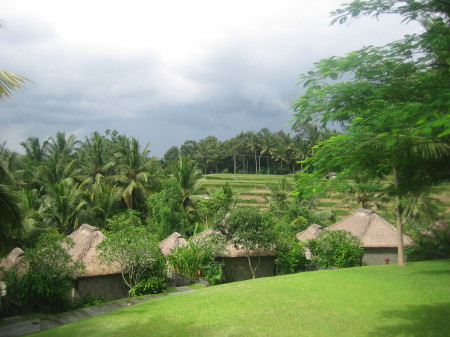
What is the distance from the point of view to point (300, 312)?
7125mm

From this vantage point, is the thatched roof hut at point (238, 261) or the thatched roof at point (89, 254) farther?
the thatched roof hut at point (238, 261)

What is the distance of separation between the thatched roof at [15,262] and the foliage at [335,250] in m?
10.8

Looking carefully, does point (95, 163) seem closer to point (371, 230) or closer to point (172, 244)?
point (172, 244)

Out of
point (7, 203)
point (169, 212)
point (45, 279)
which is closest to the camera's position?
point (7, 203)

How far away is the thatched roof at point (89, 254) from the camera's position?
12.4 meters

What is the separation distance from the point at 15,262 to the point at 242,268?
8371 millimetres

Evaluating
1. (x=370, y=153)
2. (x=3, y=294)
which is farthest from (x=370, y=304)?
(x=3, y=294)

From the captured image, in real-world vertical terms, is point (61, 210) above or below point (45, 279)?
above

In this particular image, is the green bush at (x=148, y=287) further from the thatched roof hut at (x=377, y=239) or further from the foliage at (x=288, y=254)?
the thatched roof hut at (x=377, y=239)

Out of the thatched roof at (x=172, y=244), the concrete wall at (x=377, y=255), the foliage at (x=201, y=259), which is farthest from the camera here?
the concrete wall at (x=377, y=255)

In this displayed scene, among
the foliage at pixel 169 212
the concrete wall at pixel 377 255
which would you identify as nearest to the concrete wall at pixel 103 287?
the foliage at pixel 169 212

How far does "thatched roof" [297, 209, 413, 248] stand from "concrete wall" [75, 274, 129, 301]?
9.58 metres

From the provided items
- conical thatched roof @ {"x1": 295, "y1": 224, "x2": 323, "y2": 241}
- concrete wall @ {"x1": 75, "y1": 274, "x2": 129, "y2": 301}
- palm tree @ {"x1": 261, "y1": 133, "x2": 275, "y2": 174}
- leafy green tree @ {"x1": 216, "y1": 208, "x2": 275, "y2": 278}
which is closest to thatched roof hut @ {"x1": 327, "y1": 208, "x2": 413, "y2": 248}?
conical thatched roof @ {"x1": 295, "y1": 224, "x2": 323, "y2": 241}

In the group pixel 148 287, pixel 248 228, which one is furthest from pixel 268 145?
pixel 148 287
